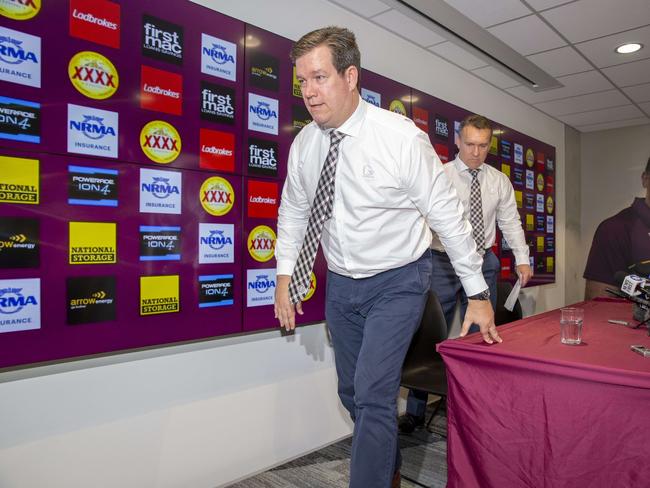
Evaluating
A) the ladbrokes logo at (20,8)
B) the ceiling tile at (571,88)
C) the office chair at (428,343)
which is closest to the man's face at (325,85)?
the ladbrokes logo at (20,8)

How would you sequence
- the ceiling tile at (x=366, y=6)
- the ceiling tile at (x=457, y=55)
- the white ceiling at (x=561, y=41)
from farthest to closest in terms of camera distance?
the ceiling tile at (x=457, y=55), the white ceiling at (x=561, y=41), the ceiling tile at (x=366, y=6)

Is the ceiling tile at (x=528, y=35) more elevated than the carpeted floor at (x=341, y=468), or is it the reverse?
the ceiling tile at (x=528, y=35)

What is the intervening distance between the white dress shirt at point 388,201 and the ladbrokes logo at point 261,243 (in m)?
0.61

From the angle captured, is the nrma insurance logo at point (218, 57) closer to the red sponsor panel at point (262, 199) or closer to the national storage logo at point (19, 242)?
the red sponsor panel at point (262, 199)

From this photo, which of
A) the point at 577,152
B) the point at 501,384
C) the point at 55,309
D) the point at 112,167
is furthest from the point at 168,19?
the point at 577,152

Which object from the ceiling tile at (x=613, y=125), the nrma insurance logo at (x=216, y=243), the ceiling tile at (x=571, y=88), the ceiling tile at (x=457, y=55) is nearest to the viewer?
the nrma insurance logo at (x=216, y=243)

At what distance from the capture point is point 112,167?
1.69 metres

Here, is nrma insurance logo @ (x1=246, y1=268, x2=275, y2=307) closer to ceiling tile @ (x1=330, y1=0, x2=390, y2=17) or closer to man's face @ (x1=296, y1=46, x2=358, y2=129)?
man's face @ (x1=296, y1=46, x2=358, y2=129)

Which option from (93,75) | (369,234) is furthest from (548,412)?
(93,75)

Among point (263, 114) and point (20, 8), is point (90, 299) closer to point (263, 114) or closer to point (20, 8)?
point (20, 8)

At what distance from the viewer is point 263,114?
2201mm

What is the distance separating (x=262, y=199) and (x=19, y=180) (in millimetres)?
974

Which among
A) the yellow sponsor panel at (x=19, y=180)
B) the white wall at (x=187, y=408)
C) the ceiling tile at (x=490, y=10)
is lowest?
the white wall at (x=187, y=408)

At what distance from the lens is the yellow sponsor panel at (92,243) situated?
1605 millimetres
